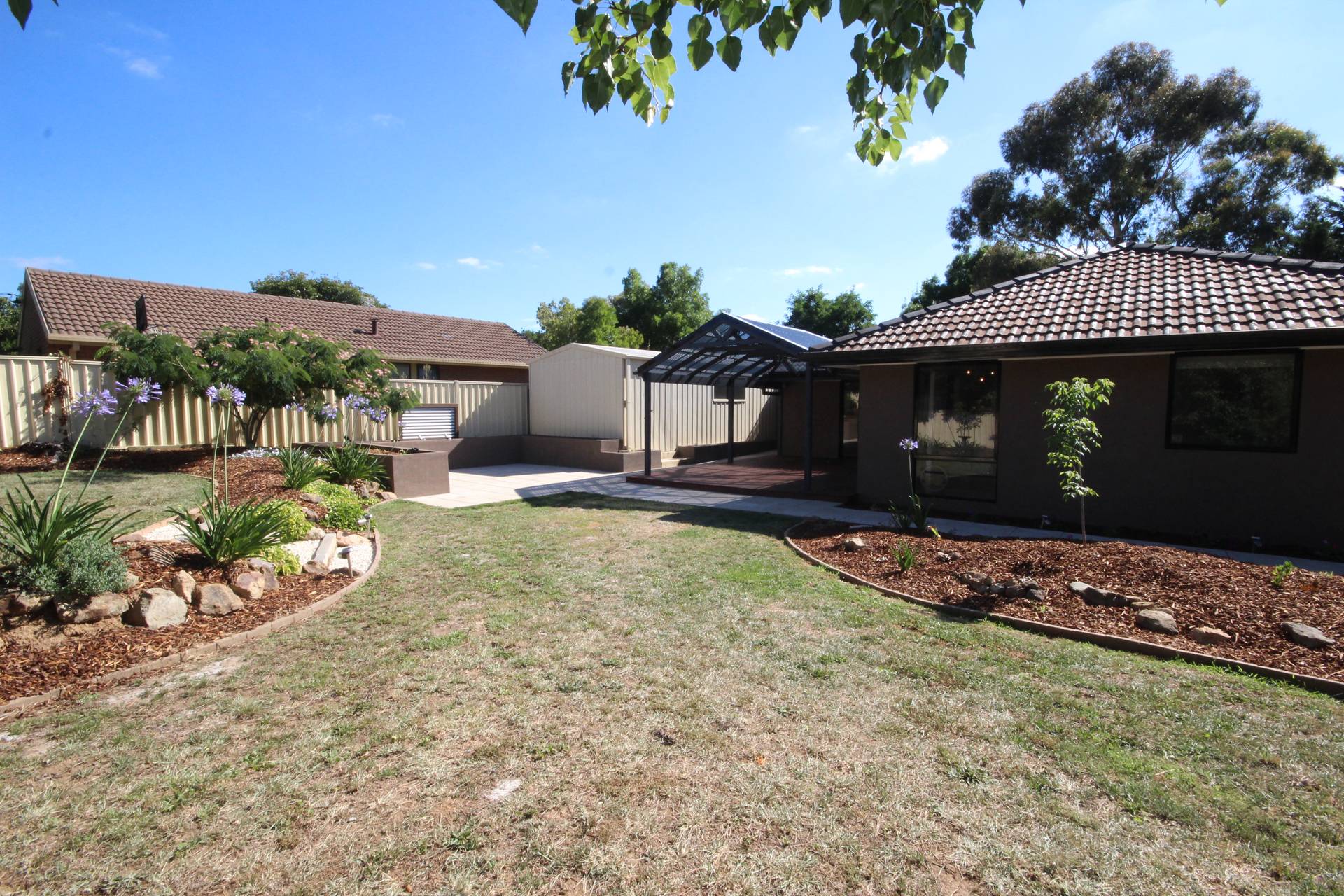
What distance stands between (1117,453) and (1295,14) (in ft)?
18.7

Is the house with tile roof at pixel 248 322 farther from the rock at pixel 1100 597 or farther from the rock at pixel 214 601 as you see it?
the rock at pixel 1100 597

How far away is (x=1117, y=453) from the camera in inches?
330

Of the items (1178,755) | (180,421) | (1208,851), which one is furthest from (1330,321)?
(180,421)

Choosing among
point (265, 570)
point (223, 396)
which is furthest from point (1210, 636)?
point (223, 396)

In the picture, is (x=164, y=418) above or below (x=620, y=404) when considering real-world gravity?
below

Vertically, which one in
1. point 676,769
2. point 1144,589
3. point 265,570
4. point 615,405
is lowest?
point 676,769

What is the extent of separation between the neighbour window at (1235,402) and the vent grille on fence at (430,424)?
15049 millimetres

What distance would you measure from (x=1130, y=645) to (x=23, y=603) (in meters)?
7.57

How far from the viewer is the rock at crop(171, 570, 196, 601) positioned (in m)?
4.85

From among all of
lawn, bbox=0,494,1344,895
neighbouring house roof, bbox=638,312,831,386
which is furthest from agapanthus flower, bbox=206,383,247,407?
neighbouring house roof, bbox=638,312,831,386

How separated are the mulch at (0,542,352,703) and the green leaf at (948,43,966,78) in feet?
18.6

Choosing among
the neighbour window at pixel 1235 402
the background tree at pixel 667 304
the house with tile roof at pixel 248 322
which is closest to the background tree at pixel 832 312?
the background tree at pixel 667 304

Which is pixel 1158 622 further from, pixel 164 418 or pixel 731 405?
pixel 164 418

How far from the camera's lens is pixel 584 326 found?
3388 cm
